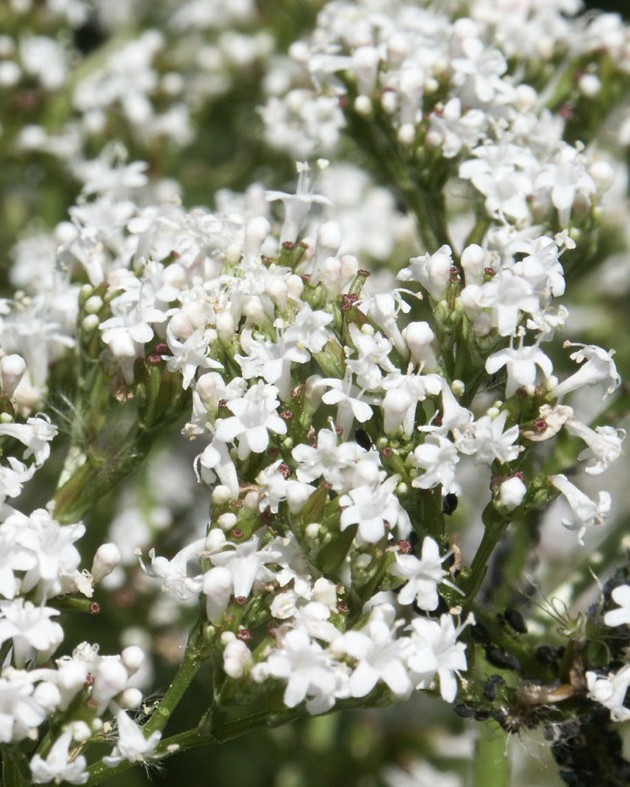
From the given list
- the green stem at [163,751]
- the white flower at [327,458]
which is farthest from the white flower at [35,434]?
the green stem at [163,751]

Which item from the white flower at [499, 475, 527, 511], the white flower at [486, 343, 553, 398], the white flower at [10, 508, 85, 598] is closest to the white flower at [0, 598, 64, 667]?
the white flower at [10, 508, 85, 598]

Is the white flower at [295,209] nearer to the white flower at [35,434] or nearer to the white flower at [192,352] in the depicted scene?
the white flower at [192,352]

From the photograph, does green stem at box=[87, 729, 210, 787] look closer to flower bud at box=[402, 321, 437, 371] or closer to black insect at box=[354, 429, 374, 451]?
black insect at box=[354, 429, 374, 451]

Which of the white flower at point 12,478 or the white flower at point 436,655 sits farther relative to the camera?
the white flower at point 12,478

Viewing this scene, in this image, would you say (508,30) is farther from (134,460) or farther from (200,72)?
(200,72)

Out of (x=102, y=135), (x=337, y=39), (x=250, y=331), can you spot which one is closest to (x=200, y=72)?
(x=102, y=135)

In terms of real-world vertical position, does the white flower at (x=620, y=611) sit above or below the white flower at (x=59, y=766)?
above

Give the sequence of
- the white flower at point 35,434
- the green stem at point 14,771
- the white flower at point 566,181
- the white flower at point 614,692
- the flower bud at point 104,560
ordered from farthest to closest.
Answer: the white flower at point 566,181 < the white flower at point 35,434 < the flower bud at point 104,560 < the white flower at point 614,692 < the green stem at point 14,771

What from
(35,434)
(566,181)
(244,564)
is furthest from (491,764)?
(566,181)
